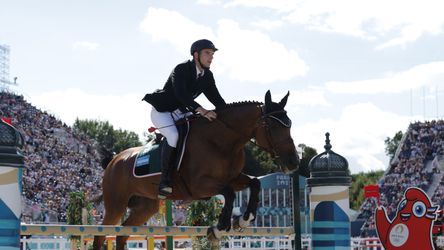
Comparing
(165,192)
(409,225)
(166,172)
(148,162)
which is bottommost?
(409,225)

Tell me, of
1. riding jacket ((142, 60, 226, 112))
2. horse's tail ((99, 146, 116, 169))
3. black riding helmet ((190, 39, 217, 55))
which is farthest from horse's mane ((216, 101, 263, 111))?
horse's tail ((99, 146, 116, 169))

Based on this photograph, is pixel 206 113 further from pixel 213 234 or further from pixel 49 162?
pixel 49 162

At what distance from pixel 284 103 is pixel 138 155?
1477 millimetres

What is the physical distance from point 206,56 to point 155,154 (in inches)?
36.8

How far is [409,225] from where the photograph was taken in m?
8.38

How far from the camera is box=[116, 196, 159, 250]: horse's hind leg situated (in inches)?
246

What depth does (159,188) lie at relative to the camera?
5441mm

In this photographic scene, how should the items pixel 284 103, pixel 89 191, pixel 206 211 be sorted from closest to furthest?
pixel 284 103, pixel 206 211, pixel 89 191

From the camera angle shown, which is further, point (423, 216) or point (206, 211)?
point (206, 211)

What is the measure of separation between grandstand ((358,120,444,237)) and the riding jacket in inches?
1021

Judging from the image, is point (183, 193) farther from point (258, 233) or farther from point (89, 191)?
point (89, 191)

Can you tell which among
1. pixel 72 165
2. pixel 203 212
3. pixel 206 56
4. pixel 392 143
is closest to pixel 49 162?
pixel 72 165

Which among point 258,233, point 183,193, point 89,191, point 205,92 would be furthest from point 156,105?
point 89,191

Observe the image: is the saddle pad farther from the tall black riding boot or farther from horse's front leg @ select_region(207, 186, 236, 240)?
horse's front leg @ select_region(207, 186, 236, 240)
